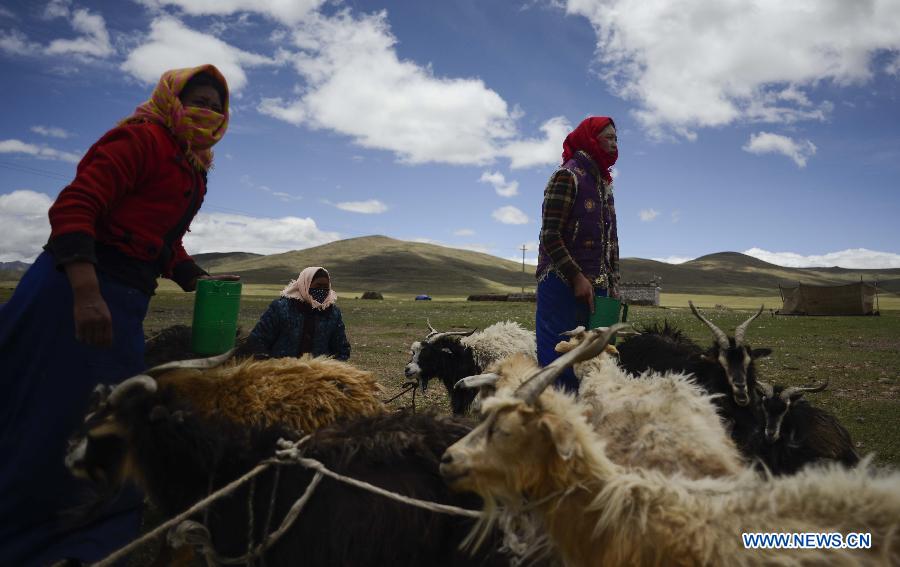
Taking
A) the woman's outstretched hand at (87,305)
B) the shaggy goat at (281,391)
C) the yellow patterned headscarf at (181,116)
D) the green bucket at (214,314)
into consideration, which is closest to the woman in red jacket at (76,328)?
the woman's outstretched hand at (87,305)

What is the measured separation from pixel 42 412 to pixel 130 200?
113cm

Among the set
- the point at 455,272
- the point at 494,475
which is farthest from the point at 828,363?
the point at 455,272

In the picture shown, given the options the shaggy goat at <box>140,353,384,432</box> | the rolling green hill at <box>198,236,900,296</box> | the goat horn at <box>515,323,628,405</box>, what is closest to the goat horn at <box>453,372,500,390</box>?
the goat horn at <box>515,323,628,405</box>

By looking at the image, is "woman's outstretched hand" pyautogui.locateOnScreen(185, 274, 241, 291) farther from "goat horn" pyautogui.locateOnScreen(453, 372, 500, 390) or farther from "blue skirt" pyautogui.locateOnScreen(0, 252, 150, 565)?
"goat horn" pyautogui.locateOnScreen(453, 372, 500, 390)

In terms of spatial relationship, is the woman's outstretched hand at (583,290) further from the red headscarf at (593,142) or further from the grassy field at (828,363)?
the grassy field at (828,363)

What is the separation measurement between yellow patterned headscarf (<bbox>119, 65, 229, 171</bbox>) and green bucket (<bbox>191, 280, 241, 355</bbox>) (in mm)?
761

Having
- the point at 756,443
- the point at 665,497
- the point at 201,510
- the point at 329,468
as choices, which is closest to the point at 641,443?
the point at 665,497

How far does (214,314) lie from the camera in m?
3.47

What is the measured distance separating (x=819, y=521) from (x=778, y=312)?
4209cm

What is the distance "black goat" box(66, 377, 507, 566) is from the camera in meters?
2.58

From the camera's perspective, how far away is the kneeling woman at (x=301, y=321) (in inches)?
240

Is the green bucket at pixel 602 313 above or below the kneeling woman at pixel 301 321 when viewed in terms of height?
above

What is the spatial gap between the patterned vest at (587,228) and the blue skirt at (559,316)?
0.17 m

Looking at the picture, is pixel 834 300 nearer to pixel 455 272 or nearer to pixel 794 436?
pixel 794 436
